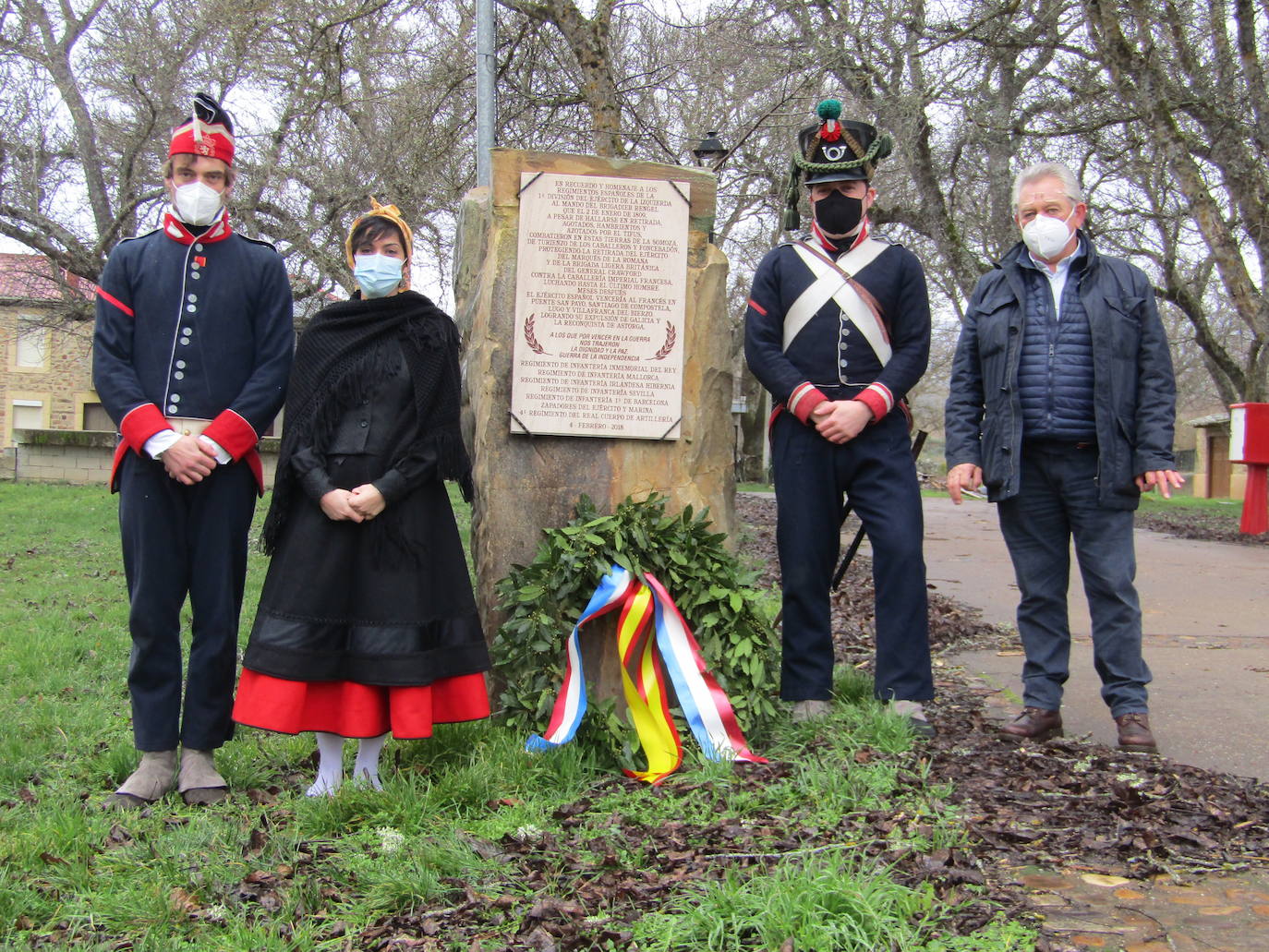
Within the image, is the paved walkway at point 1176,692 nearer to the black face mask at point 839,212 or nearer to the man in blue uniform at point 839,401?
the man in blue uniform at point 839,401

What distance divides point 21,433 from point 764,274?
19802mm

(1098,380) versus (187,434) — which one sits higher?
(1098,380)

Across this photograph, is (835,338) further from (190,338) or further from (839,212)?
(190,338)

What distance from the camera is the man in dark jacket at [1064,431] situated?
4.06 m

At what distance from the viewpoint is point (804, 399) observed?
4.16 meters

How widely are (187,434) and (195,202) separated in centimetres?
79

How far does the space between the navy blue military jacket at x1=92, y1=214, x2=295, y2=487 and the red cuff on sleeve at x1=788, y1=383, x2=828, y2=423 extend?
179 centimetres

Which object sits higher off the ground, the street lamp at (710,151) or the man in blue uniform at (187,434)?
the street lamp at (710,151)

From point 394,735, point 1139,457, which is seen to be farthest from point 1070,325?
point 394,735

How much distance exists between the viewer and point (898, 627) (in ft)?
13.7

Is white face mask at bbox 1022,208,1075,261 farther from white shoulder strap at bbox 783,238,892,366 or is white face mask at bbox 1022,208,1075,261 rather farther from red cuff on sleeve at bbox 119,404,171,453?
red cuff on sleeve at bbox 119,404,171,453

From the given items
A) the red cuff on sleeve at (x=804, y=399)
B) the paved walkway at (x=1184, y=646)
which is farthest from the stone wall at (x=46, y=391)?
the red cuff on sleeve at (x=804, y=399)

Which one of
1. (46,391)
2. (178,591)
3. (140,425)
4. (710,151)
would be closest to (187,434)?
(140,425)

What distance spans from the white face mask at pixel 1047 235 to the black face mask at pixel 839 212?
2.05 ft
